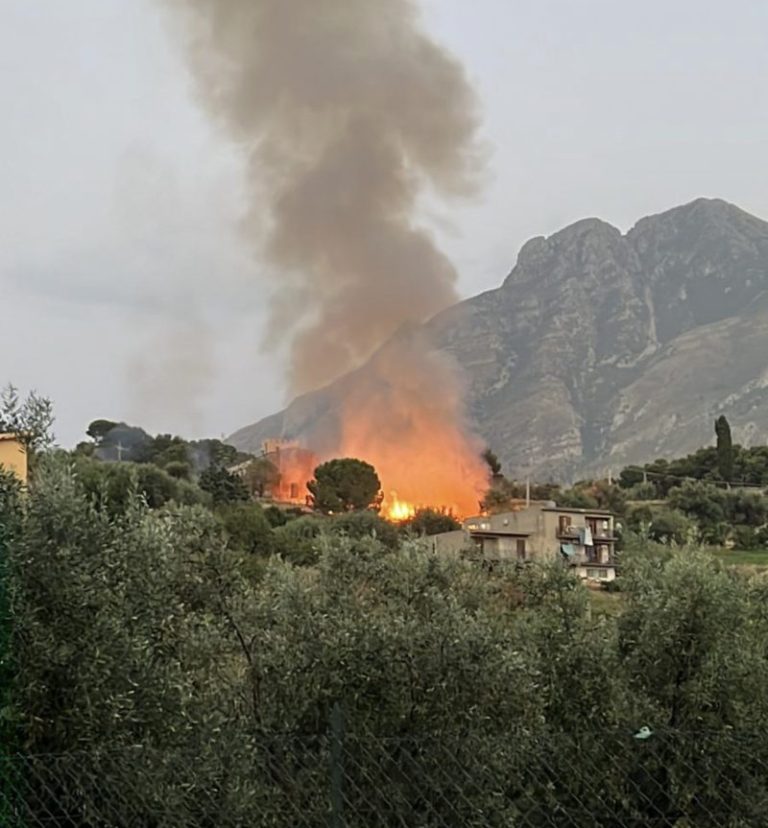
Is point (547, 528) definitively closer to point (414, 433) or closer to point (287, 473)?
point (287, 473)

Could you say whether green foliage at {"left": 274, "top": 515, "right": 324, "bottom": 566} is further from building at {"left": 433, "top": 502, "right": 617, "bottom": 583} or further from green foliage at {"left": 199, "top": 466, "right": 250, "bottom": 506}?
green foliage at {"left": 199, "top": 466, "right": 250, "bottom": 506}

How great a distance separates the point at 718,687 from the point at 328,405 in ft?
345

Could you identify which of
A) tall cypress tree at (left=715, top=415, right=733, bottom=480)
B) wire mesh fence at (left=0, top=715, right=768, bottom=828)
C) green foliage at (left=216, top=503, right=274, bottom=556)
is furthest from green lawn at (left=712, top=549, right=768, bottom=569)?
wire mesh fence at (left=0, top=715, right=768, bottom=828)

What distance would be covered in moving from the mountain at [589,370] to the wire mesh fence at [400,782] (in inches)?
3951

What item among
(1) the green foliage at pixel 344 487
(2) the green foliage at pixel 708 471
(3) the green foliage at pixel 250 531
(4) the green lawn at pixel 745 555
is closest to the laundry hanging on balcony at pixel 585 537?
(4) the green lawn at pixel 745 555

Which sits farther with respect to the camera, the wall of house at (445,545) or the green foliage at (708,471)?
the green foliage at (708,471)

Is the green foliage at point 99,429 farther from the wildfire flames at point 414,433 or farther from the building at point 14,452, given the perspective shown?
the building at point 14,452

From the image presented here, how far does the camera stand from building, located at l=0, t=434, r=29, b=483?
21.0ft

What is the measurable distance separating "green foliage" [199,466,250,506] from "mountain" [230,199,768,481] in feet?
160

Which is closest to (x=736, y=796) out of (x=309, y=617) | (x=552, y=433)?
(x=309, y=617)

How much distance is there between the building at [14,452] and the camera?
6391 mm

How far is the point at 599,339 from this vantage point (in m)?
184

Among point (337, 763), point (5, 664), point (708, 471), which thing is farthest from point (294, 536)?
point (708, 471)

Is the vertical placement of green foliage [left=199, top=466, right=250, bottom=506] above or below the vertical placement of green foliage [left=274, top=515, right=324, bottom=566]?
above
